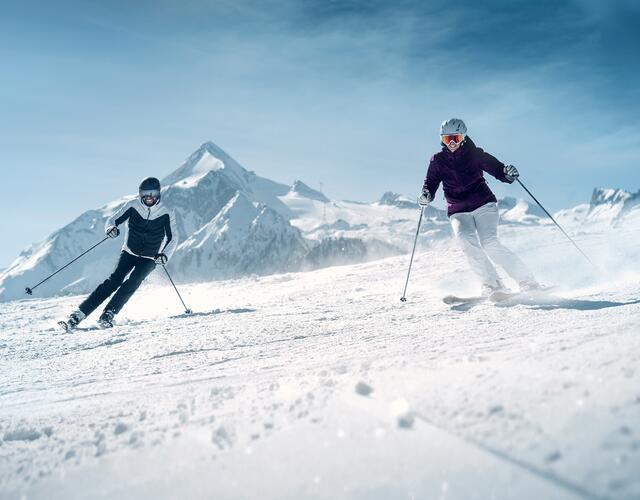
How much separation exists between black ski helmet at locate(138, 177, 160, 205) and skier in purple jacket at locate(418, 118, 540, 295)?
529cm

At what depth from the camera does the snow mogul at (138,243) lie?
7.48 m

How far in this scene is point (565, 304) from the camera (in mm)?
4672

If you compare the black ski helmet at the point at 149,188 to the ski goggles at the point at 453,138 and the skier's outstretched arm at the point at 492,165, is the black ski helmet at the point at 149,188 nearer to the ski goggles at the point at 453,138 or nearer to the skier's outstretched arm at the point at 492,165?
the ski goggles at the point at 453,138

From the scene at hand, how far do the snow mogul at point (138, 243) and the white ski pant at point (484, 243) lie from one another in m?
5.40

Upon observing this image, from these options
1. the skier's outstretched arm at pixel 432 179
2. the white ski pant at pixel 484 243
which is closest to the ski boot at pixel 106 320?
the skier's outstretched arm at pixel 432 179

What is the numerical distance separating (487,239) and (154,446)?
212 inches

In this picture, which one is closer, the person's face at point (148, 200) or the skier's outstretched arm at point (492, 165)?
the skier's outstretched arm at point (492, 165)

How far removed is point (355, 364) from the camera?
289 cm

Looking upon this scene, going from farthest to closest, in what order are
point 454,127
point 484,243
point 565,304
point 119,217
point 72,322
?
point 119,217
point 72,322
point 454,127
point 484,243
point 565,304

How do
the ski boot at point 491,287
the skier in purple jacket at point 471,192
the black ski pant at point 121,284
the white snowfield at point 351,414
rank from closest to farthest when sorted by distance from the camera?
1. the white snowfield at point 351,414
2. the ski boot at point 491,287
3. the skier in purple jacket at point 471,192
4. the black ski pant at point 121,284

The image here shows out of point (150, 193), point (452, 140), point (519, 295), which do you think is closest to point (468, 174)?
point (452, 140)

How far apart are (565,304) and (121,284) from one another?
22.5ft

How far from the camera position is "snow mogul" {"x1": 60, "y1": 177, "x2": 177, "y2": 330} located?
7.48 metres

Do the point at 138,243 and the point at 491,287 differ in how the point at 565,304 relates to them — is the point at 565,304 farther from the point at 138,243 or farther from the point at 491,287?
the point at 138,243
